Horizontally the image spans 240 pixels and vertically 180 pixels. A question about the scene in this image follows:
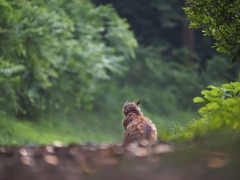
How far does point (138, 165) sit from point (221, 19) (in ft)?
10.7

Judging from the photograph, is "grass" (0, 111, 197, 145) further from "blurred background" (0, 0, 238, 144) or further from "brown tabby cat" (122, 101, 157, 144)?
"brown tabby cat" (122, 101, 157, 144)

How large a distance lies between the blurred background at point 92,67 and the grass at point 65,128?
0.14 feet

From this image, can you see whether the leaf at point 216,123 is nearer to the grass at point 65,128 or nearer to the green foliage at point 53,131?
the grass at point 65,128

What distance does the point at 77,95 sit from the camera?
1752 centimetres

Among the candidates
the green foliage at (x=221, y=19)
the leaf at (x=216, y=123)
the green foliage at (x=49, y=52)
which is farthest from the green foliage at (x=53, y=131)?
the leaf at (x=216, y=123)

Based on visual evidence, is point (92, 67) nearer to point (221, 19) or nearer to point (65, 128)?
point (65, 128)

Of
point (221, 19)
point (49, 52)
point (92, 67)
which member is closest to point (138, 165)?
point (221, 19)

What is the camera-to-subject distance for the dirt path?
11.0 feet

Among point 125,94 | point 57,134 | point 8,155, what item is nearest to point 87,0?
point 125,94

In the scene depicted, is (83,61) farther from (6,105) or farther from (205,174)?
(205,174)

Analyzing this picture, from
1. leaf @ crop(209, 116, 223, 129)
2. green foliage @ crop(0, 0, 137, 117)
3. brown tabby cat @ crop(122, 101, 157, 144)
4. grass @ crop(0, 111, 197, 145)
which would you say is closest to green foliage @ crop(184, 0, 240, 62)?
brown tabby cat @ crop(122, 101, 157, 144)

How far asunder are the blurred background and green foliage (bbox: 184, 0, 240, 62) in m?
1.49

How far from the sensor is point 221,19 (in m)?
6.19

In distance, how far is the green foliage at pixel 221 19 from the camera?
613 cm
